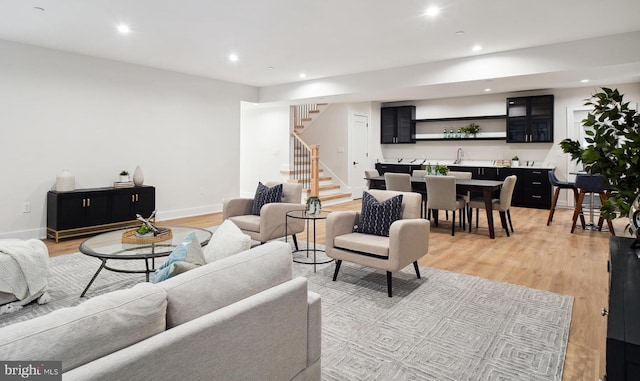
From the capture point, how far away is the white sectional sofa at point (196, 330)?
99 cm

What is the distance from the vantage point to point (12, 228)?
4953 millimetres

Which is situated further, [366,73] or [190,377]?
[366,73]

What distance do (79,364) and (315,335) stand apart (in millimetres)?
982

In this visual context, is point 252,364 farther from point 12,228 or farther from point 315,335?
point 12,228

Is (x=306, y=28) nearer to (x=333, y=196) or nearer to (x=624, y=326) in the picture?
(x=624, y=326)

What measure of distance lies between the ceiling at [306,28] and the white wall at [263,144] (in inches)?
118

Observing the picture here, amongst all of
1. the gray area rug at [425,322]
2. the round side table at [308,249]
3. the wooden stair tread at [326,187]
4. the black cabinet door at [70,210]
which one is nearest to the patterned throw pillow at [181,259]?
the gray area rug at [425,322]

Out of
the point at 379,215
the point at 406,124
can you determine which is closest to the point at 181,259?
the point at 379,215

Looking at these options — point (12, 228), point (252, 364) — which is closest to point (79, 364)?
point (252, 364)

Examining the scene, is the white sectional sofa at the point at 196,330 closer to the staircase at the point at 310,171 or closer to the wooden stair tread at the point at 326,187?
the staircase at the point at 310,171

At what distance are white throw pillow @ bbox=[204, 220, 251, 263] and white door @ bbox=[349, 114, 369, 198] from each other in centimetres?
743

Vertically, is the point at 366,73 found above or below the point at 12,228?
above

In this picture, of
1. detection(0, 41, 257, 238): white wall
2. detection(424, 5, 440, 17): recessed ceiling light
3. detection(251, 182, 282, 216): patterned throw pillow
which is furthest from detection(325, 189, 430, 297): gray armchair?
detection(0, 41, 257, 238): white wall

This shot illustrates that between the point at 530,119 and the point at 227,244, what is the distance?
7.99 meters
